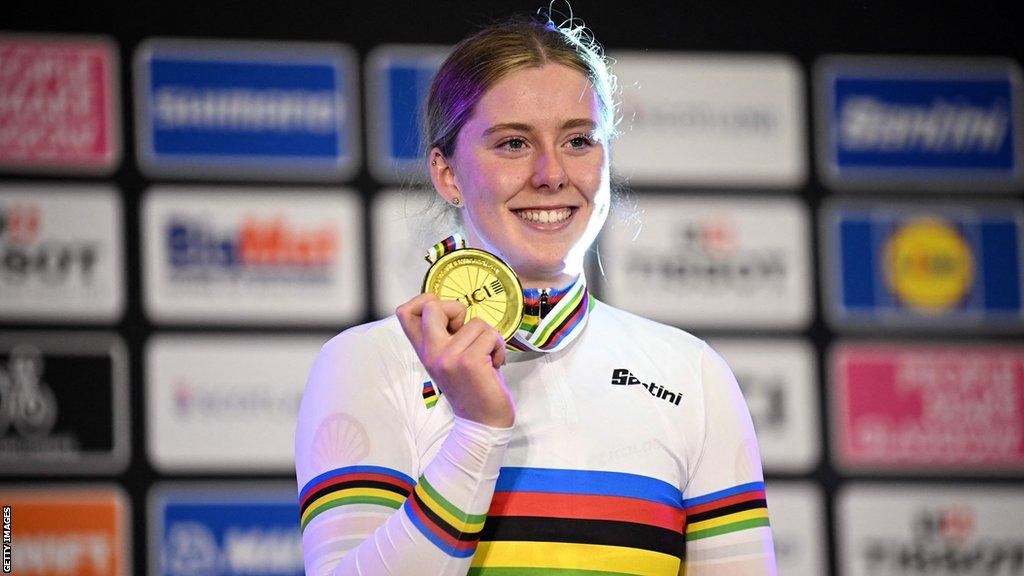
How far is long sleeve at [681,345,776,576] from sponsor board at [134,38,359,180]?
2.62m

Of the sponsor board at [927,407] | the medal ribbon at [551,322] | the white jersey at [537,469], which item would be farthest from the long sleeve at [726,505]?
the sponsor board at [927,407]

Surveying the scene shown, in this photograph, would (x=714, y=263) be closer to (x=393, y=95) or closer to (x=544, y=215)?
(x=393, y=95)

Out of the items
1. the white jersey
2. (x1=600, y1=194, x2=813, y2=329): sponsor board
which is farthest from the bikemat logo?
the white jersey

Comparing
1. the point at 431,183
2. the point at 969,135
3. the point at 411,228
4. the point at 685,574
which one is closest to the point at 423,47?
the point at 411,228

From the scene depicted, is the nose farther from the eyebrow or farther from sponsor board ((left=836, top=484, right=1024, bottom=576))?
sponsor board ((left=836, top=484, right=1024, bottom=576))

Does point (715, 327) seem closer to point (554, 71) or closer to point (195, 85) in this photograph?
point (195, 85)

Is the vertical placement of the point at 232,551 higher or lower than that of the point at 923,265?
lower

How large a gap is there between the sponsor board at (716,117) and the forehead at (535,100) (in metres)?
2.66

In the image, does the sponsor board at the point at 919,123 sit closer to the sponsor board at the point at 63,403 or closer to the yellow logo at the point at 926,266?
the yellow logo at the point at 926,266

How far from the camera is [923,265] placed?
4.71 m

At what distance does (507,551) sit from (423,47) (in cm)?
290

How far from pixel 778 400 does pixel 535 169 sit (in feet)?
9.27

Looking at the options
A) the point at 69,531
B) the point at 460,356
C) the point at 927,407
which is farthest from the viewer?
the point at 927,407

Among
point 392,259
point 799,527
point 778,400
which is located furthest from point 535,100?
point 799,527
